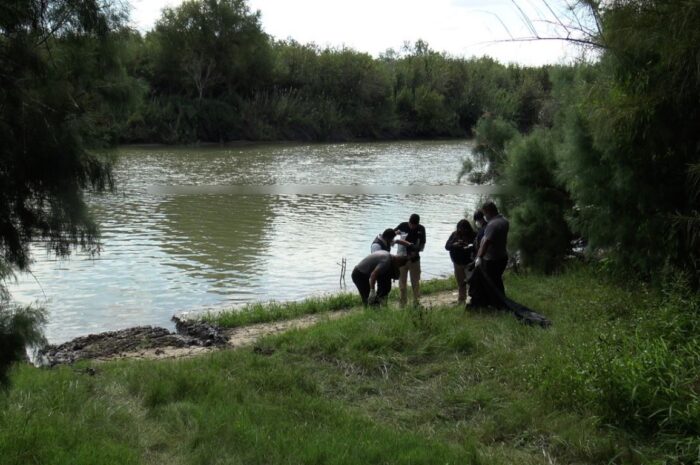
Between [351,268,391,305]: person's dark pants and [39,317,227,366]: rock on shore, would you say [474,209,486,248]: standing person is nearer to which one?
[351,268,391,305]: person's dark pants

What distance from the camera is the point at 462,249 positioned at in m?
12.4

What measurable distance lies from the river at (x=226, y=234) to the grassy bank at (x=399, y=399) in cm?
132

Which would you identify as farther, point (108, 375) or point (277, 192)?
point (277, 192)

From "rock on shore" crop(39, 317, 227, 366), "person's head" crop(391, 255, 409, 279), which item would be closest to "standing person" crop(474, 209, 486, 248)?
"person's head" crop(391, 255, 409, 279)

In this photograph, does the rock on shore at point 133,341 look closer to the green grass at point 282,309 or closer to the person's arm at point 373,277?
the green grass at point 282,309

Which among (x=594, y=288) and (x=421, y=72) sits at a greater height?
(x=421, y=72)

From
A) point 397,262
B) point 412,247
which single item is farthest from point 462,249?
point 397,262

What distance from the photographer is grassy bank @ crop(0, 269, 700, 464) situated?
5828 mm

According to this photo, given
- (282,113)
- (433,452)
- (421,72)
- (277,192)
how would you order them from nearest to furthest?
(433,452)
(277,192)
(282,113)
(421,72)

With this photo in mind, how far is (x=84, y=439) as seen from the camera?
231 inches

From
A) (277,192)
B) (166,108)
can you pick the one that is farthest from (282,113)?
(277,192)

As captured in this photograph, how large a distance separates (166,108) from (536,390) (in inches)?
2317

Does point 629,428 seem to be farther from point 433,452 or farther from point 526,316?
point 526,316

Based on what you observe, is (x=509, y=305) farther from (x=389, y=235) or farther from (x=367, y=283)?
(x=367, y=283)
